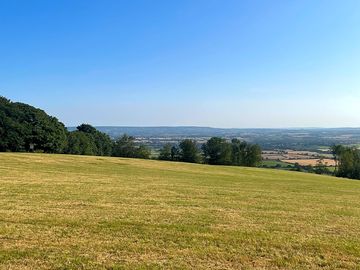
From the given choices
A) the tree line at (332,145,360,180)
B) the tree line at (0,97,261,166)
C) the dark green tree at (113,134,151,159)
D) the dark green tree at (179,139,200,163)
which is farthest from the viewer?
the dark green tree at (113,134,151,159)

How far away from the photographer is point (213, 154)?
109938mm

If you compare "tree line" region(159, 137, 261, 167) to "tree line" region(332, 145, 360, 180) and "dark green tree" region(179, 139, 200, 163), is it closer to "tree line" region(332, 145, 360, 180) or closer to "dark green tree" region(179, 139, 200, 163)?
"dark green tree" region(179, 139, 200, 163)

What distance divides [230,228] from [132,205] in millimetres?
5240

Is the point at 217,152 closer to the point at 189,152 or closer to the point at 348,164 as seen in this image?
the point at 189,152

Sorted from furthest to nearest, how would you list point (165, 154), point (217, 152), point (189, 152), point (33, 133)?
point (217, 152) → point (165, 154) → point (189, 152) → point (33, 133)

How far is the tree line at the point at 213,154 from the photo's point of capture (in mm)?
107688

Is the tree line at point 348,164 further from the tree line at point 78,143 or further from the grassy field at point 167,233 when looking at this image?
the grassy field at point 167,233

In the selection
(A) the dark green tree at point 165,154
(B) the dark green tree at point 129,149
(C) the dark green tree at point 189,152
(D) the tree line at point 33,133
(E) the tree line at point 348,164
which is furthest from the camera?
(B) the dark green tree at point 129,149

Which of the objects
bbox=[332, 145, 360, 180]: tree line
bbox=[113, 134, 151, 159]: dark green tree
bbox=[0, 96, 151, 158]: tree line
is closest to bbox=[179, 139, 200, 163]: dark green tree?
bbox=[113, 134, 151, 159]: dark green tree

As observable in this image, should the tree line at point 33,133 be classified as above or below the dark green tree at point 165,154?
above

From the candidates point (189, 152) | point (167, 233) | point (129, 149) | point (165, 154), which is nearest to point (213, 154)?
point (189, 152)

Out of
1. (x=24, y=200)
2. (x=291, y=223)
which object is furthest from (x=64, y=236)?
(x=291, y=223)

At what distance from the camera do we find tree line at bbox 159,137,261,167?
108 meters

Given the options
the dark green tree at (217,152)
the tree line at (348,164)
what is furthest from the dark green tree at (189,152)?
the tree line at (348,164)
